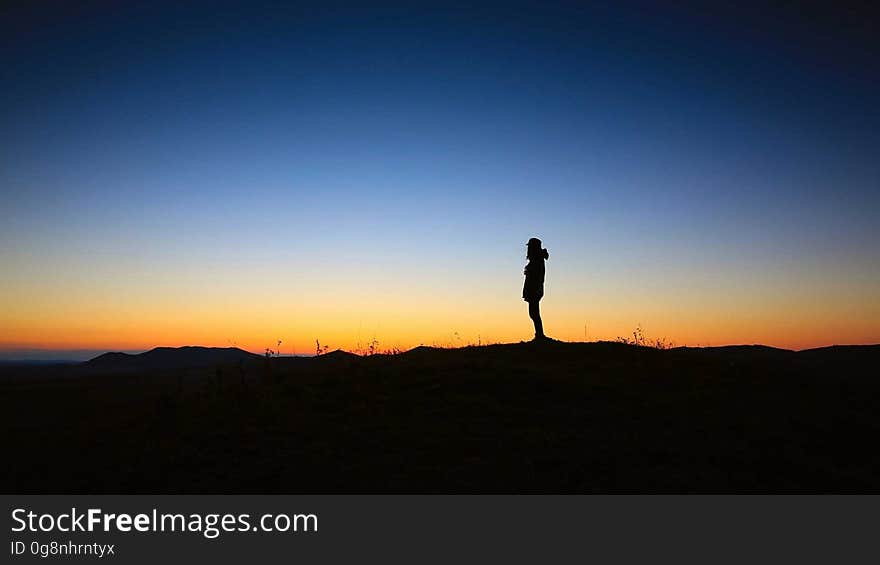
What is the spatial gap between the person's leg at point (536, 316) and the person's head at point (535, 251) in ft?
4.84

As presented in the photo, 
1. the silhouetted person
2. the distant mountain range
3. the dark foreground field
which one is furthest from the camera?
the distant mountain range

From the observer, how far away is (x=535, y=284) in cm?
1755

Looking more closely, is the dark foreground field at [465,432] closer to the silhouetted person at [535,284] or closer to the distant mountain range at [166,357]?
the silhouetted person at [535,284]

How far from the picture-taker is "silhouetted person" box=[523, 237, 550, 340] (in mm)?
17531

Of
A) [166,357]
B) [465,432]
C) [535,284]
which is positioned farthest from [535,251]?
[166,357]

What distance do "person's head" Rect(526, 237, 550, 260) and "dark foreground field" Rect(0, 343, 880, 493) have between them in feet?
15.3

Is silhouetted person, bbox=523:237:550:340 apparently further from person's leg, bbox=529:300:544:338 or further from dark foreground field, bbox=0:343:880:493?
dark foreground field, bbox=0:343:880:493

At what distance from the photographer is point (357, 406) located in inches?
393

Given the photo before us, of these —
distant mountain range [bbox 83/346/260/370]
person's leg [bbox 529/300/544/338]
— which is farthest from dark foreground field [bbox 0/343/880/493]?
distant mountain range [bbox 83/346/260/370]

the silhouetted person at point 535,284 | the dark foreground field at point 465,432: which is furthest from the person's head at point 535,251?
the dark foreground field at point 465,432

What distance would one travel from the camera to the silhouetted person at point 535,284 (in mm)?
17531

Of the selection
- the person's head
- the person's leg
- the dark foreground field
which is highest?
the person's head
